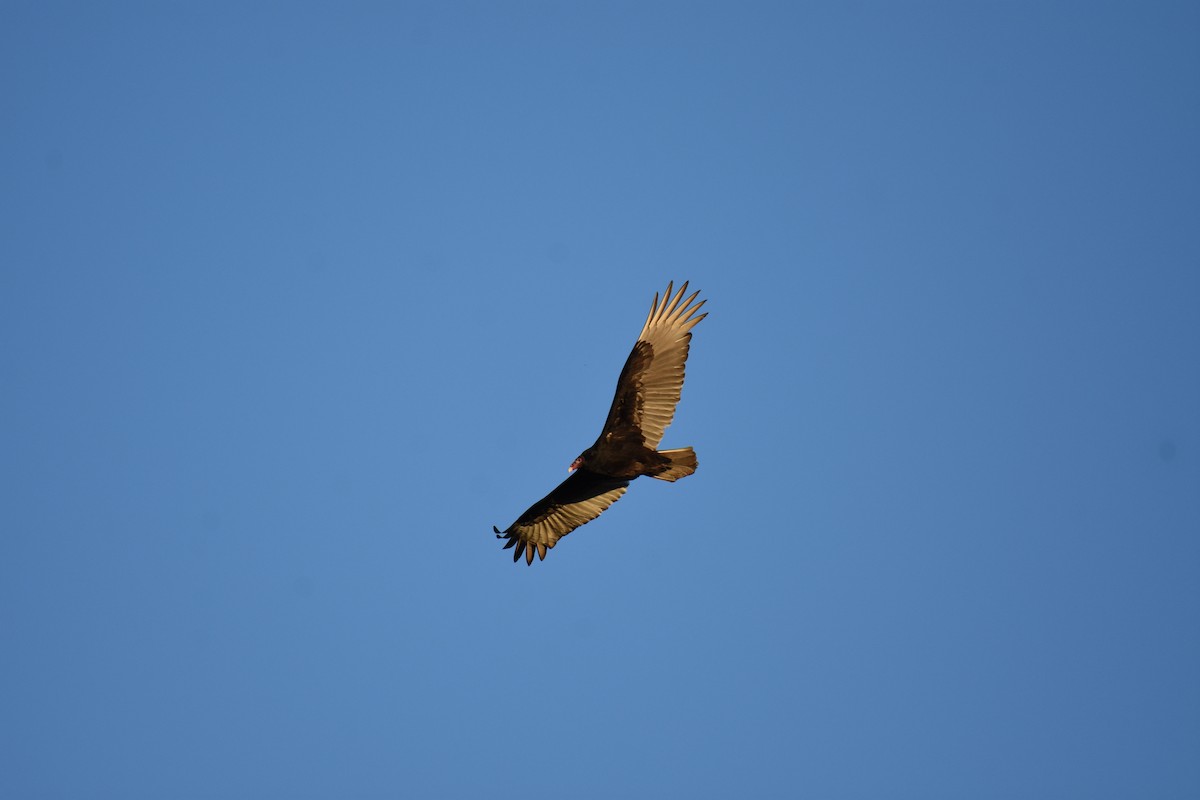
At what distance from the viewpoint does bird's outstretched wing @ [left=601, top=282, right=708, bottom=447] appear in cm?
1630

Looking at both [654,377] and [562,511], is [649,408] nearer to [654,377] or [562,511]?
[654,377]

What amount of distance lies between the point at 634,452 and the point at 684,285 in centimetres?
245

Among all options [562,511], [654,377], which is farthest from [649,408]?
[562,511]

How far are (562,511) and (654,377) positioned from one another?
8.92 feet

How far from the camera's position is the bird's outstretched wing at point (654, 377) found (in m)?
16.3

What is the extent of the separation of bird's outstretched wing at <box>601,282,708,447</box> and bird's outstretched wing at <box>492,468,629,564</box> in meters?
0.98

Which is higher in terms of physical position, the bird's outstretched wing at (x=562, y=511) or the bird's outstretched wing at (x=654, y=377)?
the bird's outstretched wing at (x=654, y=377)

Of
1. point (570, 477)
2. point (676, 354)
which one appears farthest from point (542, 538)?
point (676, 354)

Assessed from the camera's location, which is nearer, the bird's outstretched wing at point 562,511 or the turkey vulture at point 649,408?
the turkey vulture at point 649,408

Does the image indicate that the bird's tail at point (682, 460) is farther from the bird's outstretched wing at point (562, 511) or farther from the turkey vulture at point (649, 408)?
the bird's outstretched wing at point (562, 511)

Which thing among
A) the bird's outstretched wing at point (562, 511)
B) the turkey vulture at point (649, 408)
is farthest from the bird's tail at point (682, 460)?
the bird's outstretched wing at point (562, 511)

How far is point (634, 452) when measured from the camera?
53.6ft

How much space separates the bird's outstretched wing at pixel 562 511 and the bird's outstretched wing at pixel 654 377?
98 centimetres

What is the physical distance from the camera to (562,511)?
58.2 ft
